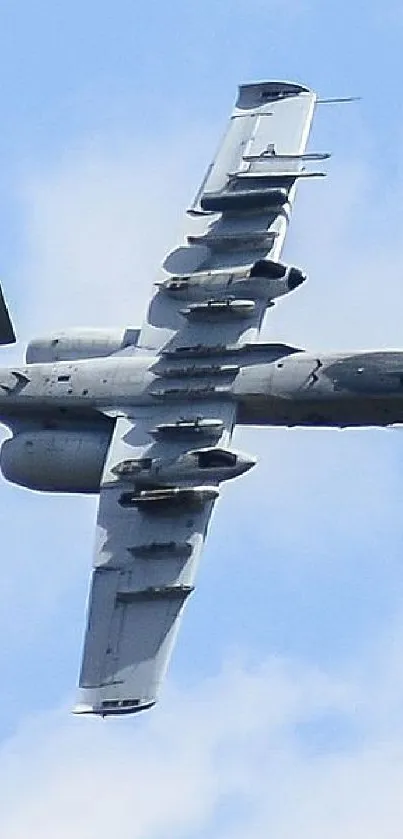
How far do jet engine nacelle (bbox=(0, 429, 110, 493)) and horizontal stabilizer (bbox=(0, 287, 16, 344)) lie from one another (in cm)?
348

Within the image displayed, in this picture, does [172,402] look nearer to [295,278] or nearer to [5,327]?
[295,278]

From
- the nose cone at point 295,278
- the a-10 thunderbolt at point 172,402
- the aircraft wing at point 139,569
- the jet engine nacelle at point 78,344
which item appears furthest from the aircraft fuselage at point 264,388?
the nose cone at point 295,278

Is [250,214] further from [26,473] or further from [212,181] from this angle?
[26,473]

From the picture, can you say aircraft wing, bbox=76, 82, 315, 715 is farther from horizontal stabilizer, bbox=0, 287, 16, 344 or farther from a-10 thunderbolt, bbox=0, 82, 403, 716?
horizontal stabilizer, bbox=0, 287, 16, 344

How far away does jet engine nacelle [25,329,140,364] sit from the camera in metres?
79.8

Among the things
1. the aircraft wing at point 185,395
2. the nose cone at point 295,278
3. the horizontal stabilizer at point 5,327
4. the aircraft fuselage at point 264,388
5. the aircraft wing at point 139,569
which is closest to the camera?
the aircraft wing at point 139,569

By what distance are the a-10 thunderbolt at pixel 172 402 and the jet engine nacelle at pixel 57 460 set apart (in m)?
0.04

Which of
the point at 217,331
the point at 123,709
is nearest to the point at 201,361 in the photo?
the point at 217,331

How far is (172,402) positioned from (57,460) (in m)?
4.21

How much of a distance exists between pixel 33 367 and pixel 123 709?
14.6 m

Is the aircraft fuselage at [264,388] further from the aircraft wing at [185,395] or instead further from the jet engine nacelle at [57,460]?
the jet engine nacelle at [57,460]

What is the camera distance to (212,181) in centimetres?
8362

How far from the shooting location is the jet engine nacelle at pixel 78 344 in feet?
262

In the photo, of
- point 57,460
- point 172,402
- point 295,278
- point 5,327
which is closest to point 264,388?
point 172,402
